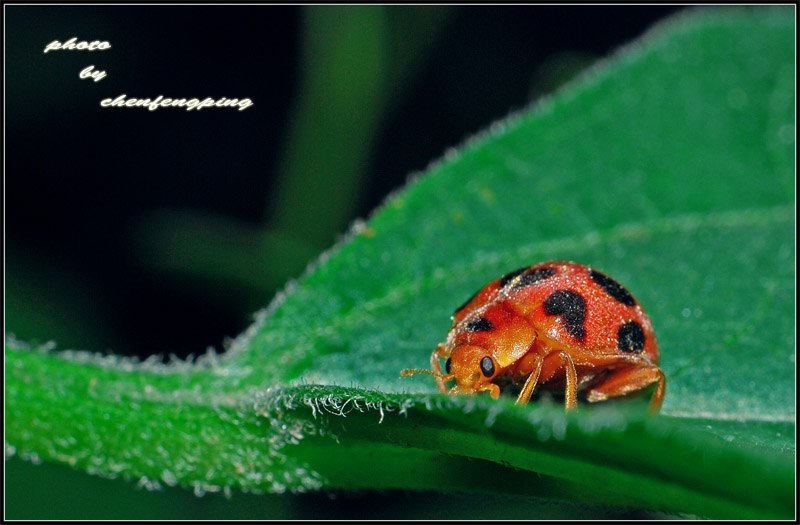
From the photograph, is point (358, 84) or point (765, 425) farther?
point (358, 84)

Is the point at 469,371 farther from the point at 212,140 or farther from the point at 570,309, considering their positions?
the point at 212,140

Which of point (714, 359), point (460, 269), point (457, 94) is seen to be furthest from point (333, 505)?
point (457, 94)

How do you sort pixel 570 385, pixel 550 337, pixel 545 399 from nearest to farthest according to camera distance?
pixel 545 399, pixel 570 385, pixel 550 337

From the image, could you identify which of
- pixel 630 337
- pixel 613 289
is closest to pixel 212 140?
pixel 613 289

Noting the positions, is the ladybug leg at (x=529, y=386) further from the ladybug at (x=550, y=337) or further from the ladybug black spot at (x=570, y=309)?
the ladybug black spot at (x=570, y=309)

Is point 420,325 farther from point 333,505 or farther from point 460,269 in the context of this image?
point 333,505

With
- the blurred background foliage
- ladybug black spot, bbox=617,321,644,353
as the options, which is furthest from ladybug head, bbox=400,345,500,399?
the blurred background foliage

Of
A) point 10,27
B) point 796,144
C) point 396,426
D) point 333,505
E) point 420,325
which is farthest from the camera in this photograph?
point 10,27

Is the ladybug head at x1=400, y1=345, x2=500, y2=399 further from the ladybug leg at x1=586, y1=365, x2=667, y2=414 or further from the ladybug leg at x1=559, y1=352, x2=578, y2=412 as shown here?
the ladybug leg at x1=586, y1=365, x2=667, y2=414
